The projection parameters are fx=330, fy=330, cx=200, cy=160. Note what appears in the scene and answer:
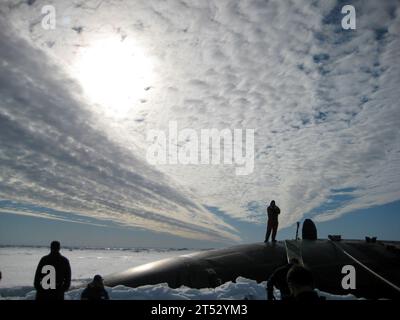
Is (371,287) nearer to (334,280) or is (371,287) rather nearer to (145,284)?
(334,280)

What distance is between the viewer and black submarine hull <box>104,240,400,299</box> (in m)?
12.5

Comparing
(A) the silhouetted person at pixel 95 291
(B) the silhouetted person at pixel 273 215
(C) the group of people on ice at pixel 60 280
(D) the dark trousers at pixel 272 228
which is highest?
(B) the silhouetted person at pixel 273 215

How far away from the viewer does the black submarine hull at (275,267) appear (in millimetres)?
12492

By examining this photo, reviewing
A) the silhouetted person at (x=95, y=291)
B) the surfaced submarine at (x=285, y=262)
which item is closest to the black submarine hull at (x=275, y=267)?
the surfaced submarine at (x=285, y=262)

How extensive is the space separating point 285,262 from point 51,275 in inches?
384

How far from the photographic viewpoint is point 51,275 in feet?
30.2

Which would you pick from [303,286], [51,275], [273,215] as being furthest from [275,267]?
[303,286]

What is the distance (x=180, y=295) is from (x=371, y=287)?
22.6ft

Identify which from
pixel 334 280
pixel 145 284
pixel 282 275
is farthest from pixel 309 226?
pixel 282 275

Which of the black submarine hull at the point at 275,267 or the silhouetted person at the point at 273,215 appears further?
the silhouetted person at the point at 273,215

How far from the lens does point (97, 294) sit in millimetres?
10469

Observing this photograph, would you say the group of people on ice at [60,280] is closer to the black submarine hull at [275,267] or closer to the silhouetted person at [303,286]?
the silhouetted person at [303,286]

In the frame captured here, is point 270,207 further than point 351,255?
Yes
